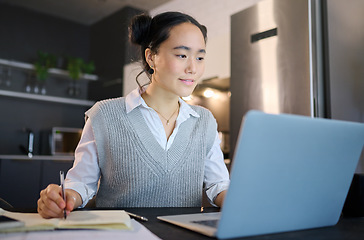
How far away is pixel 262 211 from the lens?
592 mm

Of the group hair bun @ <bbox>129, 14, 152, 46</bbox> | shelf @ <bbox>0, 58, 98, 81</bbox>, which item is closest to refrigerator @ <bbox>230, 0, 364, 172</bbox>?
hair bun @ <bbox>129, 14, 152, 46</bbox>

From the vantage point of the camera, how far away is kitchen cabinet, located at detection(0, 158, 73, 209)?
3201mm

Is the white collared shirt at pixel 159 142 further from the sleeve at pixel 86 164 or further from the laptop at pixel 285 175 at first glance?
the laptop at pixel 285 175

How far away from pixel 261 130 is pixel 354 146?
27 cm

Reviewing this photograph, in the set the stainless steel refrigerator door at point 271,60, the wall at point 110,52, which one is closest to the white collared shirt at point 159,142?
the stainless steel refrigerator door at point 271,60

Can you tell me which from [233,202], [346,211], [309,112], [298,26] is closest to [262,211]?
[233,202]

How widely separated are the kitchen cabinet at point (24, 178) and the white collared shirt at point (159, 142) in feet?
7.44

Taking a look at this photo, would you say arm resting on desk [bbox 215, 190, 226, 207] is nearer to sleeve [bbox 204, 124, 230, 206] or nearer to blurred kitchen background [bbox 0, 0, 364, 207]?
sleeve [bbox 204, 124, 230, 206]

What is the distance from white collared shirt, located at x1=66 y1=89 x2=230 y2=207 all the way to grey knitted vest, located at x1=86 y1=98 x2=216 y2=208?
3 centimetres

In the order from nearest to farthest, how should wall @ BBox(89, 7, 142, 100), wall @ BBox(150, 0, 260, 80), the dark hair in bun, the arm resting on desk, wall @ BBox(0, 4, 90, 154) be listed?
the arm resting on desk < the dark hair in bun < wall @ BBox(150, 0, 260, 80) < wall @ BBox(0, 4, 90, 154) < wall @ BBox(89, 7, 142, 100)

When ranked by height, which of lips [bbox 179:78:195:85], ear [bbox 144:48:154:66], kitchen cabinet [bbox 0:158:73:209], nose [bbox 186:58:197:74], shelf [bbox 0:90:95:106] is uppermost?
shelf [bbox 0:90:95:106]

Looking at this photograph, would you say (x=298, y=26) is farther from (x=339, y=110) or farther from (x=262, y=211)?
(x=262, y=211)

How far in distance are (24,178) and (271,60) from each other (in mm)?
2520

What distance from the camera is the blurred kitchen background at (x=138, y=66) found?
6.79 feet
